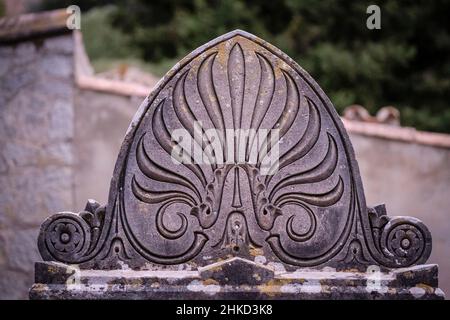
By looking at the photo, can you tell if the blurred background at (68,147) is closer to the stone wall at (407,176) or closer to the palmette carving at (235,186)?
the stone wall at (407,176)

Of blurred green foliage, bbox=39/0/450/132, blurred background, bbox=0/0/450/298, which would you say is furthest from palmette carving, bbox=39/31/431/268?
blurred green foliage, bbox=39/0/450/132

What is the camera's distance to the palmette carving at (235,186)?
348cm

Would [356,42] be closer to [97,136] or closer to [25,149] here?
[97,136]

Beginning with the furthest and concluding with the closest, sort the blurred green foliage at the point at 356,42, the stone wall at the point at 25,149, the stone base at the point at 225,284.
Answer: the blurred green foliage at the point at 356,42 < the stone wall at the point at 25,149 < the stone base at the point at 225,284

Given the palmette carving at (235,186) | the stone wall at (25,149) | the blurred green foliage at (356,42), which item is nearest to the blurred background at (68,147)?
the stone wall at (25,149)

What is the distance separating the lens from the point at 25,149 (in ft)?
20.1

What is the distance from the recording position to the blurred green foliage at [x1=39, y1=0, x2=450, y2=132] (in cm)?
1112

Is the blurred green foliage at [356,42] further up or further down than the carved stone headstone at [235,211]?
further up

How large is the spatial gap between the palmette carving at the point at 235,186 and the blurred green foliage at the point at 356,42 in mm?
6937

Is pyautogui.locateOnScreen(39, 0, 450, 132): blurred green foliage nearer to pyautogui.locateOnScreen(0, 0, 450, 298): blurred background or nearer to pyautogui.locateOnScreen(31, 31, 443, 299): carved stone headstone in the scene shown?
pyautogui.locateOnScreen(0, 0, 450, 298): blurred background

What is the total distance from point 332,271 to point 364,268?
134 mm

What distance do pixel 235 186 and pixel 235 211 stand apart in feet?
0.34

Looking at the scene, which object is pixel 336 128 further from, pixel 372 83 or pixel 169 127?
pixel 372 83
